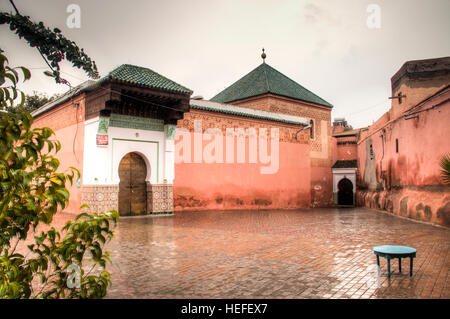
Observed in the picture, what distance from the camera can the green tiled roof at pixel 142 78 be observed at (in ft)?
39.2

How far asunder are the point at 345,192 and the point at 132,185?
17.2 metres

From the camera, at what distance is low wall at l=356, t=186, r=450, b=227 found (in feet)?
35.9

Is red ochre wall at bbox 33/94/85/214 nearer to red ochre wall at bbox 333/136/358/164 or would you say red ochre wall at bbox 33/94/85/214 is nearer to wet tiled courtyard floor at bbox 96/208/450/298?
wet tiled courtyard floor at bbox 96/208/450/298

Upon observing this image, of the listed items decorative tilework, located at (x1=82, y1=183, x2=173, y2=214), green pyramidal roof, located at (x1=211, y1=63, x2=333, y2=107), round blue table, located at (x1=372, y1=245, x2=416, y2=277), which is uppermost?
green pyramidal roof, located at (x1=211, y1=63, x2=333, y2=107)

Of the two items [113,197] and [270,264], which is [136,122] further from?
[270,264]

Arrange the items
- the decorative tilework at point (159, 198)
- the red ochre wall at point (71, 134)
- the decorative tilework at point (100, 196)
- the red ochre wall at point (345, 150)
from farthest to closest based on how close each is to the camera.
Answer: the red ochre wall at point (345, 150)
the decorative tilework at point (159, 198)
the red ochre wall at point (71, 134)
the decorative tilework at point (100, 196)

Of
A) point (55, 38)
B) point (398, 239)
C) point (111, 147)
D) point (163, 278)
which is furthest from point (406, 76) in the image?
point (55, 38)

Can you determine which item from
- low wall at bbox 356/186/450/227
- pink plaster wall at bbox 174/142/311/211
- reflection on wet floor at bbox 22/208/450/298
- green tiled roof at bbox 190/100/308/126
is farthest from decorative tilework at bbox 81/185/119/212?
low wall at bbox 356/186/450/227

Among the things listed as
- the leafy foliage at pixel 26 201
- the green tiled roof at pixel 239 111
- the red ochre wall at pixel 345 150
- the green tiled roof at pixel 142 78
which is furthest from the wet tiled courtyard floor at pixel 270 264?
the red ochre wall at pixel 345 150

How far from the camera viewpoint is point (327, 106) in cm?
2695

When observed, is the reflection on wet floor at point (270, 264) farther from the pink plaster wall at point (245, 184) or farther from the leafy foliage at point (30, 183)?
the pink plaster wall at point (245, 184)

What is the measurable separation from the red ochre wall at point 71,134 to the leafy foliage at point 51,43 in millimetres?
10500

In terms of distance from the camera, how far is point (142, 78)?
12781mm

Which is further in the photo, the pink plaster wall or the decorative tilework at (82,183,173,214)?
the pink plaster wall
